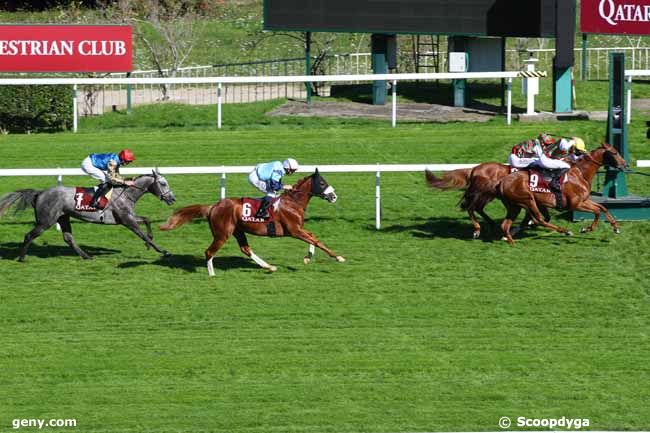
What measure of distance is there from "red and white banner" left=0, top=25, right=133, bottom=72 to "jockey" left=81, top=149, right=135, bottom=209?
10473 mm

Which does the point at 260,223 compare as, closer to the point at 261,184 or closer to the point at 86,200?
the point at 261,184

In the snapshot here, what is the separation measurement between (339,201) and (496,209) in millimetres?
2190

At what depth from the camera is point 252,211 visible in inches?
570

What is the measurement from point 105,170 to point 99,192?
0.27 meters

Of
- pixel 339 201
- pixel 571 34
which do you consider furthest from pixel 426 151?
pixel 571 34

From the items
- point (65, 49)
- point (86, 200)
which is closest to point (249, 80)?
point (65, 49)

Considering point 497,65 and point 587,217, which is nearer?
point 587,217

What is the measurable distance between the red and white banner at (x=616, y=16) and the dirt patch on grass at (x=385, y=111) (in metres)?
2.50

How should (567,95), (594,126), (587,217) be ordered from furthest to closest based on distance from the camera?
(567,95)
(594,126)
(587,217)

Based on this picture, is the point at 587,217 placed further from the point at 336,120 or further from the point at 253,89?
the point at 253,89

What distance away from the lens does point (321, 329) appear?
12812 mm

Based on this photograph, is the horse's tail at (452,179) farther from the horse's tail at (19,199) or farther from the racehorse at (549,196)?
the horse's tail at (19,199)

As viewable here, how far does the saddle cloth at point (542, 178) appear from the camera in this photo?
15891 mm

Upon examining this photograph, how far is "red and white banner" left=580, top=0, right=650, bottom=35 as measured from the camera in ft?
78.5
